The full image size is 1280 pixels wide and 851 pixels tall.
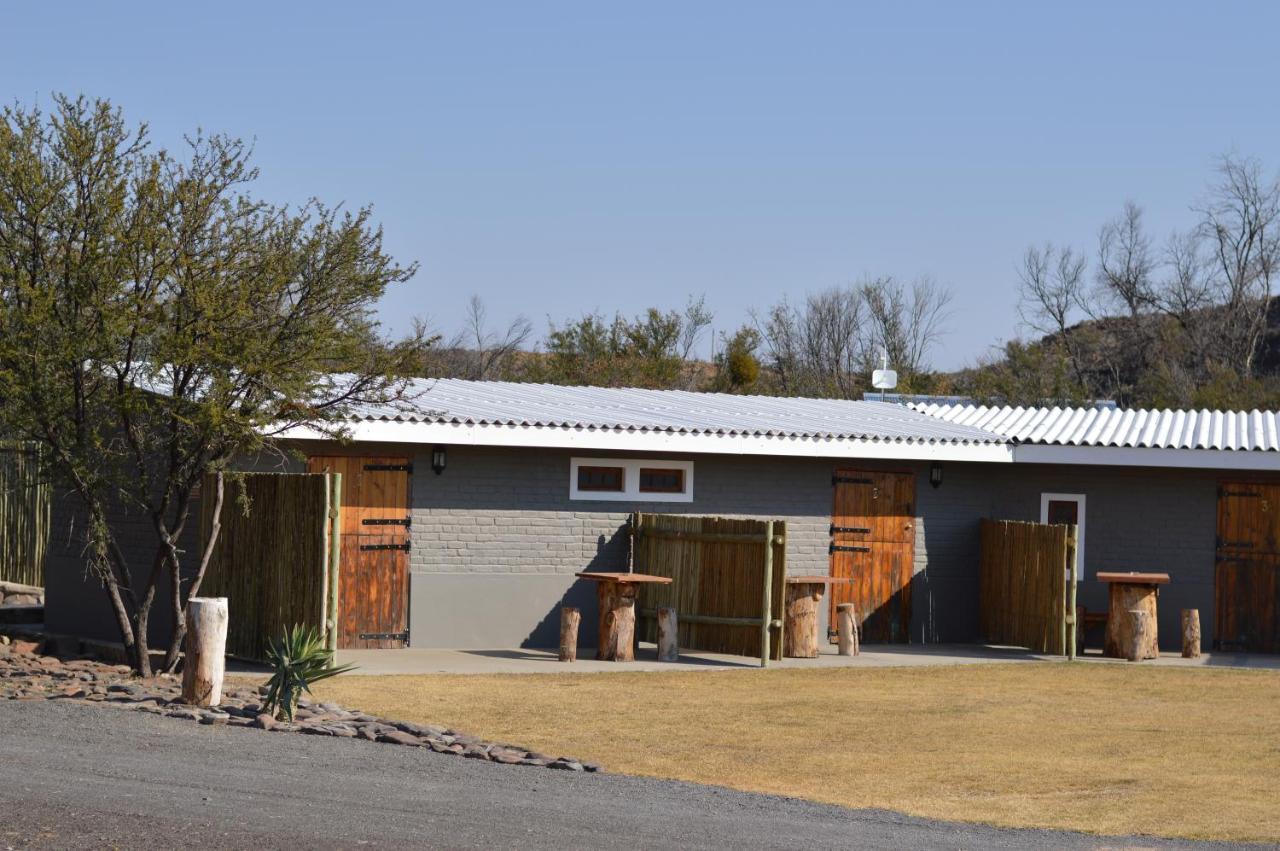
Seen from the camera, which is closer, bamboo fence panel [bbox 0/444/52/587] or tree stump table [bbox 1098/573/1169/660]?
tree stump table [bbox 1098/573/1169/660]

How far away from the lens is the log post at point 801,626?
19500mm

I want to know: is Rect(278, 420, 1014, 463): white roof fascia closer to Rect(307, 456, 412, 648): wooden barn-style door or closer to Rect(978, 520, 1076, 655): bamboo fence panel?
Rect(307, 456, 412, 648): wooden barn-style door

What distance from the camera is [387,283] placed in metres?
15.7

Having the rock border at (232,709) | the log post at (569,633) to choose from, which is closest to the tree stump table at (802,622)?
the log post at (569,633)

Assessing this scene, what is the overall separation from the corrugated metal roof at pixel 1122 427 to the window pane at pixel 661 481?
430 centimetres

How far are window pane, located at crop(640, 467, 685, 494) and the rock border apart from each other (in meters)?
6.30

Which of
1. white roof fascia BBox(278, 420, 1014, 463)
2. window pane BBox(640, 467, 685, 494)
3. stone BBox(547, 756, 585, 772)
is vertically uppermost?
white roof fascia BBox(278, 420, 1014, 463)

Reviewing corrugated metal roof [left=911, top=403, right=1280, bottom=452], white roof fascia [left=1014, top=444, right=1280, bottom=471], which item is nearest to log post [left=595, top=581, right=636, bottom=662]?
white roof fascia [left=1014, top=444, right=1280, bottom=471]

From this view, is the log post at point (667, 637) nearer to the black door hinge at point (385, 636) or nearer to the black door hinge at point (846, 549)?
the black door hinge at point (385, 636)

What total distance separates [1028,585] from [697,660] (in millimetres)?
4602

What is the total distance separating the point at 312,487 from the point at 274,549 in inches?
35.5

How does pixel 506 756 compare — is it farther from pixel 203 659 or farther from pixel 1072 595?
pixel 1072 595

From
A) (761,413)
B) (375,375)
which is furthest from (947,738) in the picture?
(761,413)

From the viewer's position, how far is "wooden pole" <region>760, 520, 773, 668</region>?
59.6 ft
